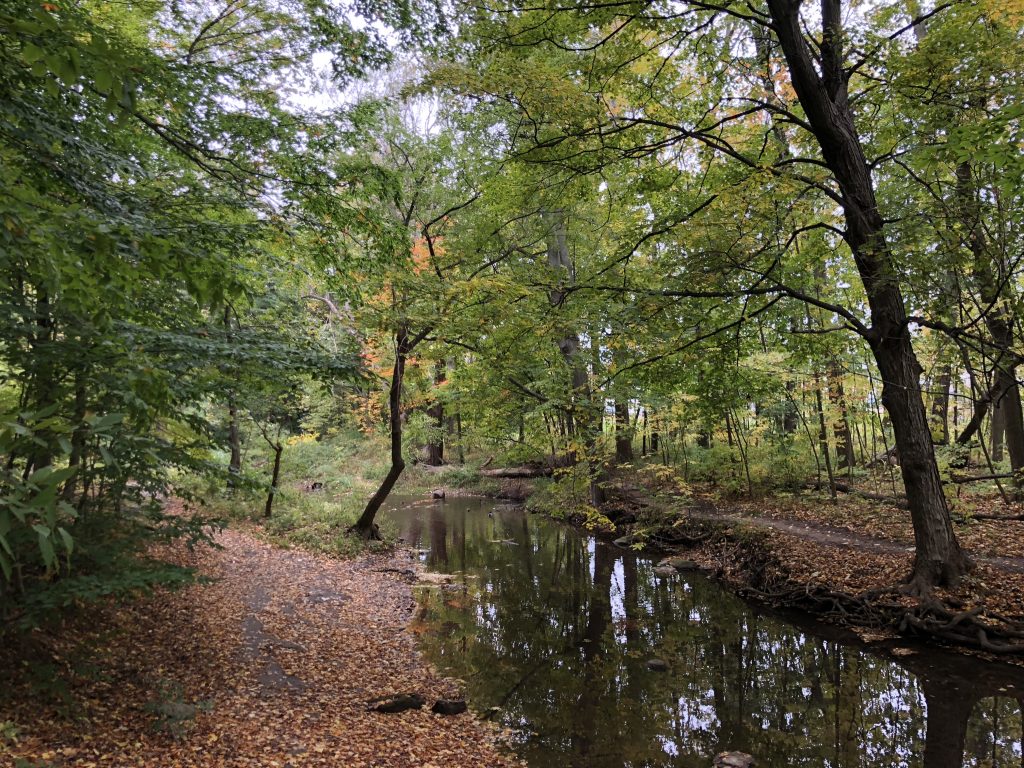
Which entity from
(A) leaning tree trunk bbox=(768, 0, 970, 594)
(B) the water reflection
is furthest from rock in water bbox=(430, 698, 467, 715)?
(A) leaning tree trunk bbox=(768, 0, 970, 594)

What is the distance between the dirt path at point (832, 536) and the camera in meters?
8.73

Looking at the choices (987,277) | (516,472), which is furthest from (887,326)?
(516,472)

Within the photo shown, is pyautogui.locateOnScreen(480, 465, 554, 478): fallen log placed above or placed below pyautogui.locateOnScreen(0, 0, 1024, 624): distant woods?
below

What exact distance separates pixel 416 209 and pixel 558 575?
364 inches

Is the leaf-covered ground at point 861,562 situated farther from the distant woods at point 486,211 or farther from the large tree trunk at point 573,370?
the large tree trunk at point 573,370

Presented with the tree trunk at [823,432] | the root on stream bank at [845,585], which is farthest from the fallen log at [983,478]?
the tree trunk at [823,432]

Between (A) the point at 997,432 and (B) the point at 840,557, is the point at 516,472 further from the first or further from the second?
(A) the point at 997,432

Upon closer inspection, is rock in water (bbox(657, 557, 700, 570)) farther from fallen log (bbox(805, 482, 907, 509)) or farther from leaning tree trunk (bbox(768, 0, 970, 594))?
leaning tree trunk (bbox(768, 0, 970, 594))

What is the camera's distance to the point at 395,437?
1375 centimetres

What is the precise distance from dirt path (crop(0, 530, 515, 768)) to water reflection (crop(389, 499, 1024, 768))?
0.80 meters

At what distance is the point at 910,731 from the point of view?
591cm

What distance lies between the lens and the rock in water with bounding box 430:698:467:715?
638 centimetres

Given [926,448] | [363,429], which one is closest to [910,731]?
[926,448]

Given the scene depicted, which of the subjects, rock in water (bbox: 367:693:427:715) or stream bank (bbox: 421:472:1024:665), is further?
stream bank (bbox: 421:472:1024:665)
